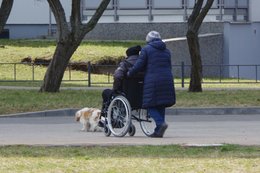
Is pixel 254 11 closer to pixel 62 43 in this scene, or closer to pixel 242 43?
pixel 242 43

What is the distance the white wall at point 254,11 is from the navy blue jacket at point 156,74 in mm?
28464

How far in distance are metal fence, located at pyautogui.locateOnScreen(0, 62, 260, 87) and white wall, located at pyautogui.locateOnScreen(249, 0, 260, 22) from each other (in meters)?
4.68

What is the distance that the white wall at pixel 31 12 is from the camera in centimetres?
5075

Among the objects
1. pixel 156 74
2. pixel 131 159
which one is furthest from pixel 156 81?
pixel 131 159

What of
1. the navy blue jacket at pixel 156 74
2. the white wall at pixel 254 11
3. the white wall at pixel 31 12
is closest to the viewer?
the navy blue jacket at pixel 156 74

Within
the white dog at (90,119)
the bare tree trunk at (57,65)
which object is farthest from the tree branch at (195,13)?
the white dog at (90,119)

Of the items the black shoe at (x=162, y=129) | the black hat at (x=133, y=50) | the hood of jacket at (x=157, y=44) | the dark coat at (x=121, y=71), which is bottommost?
the black shoe at (x=162, y=129)

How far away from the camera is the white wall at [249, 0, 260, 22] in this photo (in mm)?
44344

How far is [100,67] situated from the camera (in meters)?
37.8

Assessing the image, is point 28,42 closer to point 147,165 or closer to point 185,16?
point 185,16

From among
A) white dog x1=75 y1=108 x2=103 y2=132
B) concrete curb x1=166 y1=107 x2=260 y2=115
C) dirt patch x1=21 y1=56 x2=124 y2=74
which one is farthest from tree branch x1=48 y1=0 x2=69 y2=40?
white dog x1=75 y1=108 x2=103 y2=132

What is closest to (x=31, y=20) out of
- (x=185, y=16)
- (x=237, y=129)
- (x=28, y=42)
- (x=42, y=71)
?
(x=28, y=42)

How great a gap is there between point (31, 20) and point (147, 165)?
40.4m

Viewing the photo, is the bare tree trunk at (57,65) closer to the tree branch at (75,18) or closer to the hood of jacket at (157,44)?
the tree branch at (75,18)
